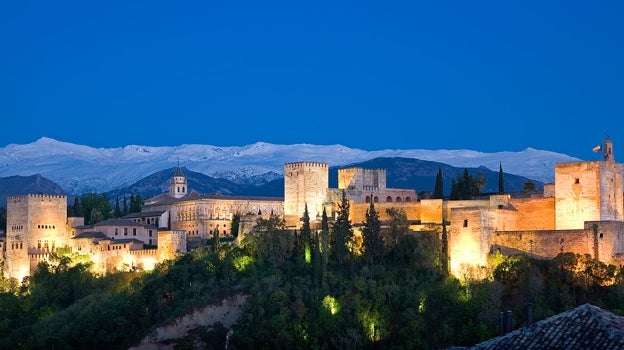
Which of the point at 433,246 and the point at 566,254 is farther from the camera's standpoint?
the point at 433,246

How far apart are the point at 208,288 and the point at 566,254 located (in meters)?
19.2

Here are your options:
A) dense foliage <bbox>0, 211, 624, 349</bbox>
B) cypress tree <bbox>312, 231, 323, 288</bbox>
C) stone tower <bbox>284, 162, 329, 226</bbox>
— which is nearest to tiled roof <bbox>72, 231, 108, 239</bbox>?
dense foliage <bbox>0, 211, 624, 349</bbox>

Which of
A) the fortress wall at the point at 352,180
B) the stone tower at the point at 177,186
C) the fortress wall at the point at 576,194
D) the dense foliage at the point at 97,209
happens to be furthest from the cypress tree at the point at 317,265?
the stone tower at the point at 177,186

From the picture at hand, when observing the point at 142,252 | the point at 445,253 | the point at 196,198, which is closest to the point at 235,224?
the point at 196,198

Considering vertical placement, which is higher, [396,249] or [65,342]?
[396,249]

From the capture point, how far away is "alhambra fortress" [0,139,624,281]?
166 feet

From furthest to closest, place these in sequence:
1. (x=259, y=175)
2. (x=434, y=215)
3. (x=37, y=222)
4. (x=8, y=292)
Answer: (x=259, y=175) < (x=37, y=222) < (x=8, y=292) < (x=434, y=215)

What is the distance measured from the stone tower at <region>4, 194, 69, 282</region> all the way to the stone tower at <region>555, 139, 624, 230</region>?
3388 centimetres

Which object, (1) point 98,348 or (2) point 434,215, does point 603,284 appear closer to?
(2) point 434,215

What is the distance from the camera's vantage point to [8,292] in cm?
6359

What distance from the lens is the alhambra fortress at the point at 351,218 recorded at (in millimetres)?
50719

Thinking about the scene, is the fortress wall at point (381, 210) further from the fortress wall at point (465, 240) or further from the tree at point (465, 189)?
the fortress wall at point (465, 240)

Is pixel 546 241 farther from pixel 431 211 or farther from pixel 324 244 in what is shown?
pixel 324 244

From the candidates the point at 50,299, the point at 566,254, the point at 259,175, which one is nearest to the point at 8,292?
the point at 50,299
